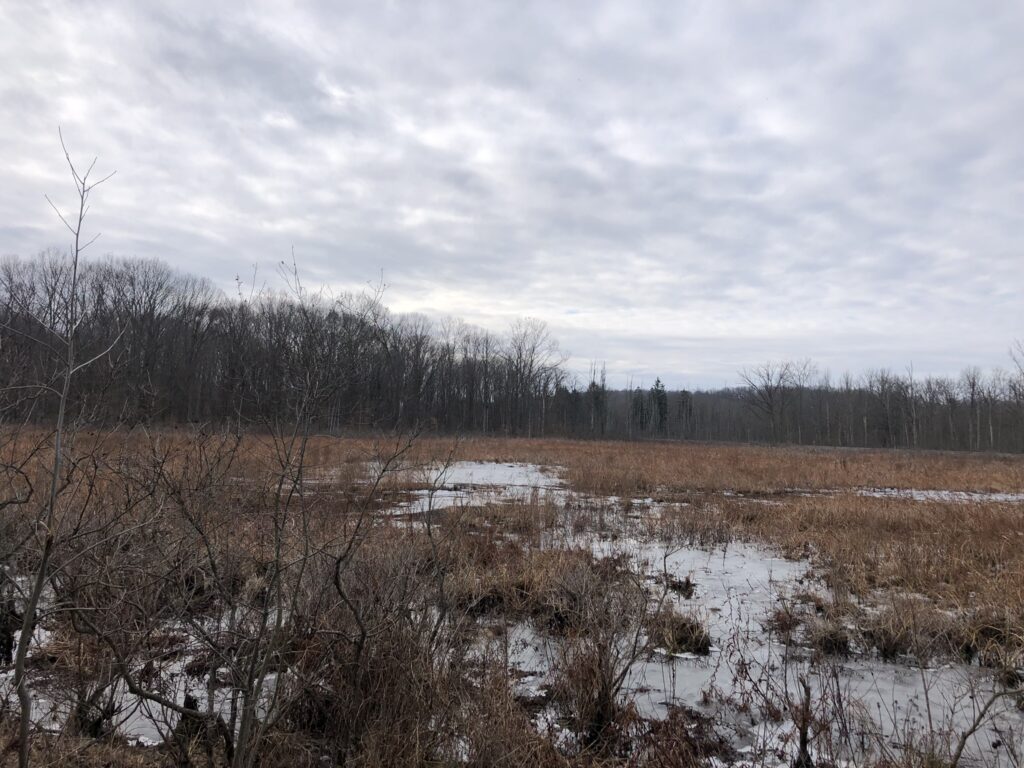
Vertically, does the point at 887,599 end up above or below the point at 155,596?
below

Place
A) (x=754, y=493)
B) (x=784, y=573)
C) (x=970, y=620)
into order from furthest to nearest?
(x=754, y=493) → (x=784, y=573) → (x=970, y=620)

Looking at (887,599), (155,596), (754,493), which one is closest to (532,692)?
(155,596)

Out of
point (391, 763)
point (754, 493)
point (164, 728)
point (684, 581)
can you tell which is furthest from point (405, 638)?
point (754, 493)

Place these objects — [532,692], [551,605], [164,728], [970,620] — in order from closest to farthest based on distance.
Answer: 1. [164,728]
2. [532,692]
3. [970,620]
4. [551,605]

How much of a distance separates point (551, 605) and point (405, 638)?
2160mm

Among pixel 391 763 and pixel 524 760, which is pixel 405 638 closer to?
pixel 391 763

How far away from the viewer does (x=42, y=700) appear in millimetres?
3400

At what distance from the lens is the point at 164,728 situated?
3277mm

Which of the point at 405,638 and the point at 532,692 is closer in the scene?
the point at 405,638

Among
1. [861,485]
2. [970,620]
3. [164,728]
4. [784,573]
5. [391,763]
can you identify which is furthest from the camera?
[861,485]

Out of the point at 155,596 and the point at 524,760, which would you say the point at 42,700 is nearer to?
the point at 155,596

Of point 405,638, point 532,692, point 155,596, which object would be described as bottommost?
point 532,692

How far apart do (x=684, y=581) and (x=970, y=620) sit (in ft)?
8.22

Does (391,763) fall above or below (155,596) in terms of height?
below
